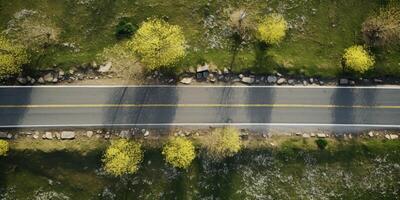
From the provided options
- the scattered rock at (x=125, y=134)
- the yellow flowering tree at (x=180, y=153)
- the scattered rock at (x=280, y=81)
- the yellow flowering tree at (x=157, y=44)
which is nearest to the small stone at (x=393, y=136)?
the scattered rock at (x=280, y=81)

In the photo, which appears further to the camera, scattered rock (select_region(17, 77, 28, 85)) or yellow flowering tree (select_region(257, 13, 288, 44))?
yellow flowering tree (select_region(257, 13, 288, 44))

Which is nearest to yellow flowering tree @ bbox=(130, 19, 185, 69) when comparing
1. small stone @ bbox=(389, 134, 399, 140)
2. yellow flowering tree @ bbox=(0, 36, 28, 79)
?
yellow flowering tree @ bbox=(0, 36, 28, 79)

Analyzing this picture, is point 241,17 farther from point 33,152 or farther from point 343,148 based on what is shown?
point 33,152

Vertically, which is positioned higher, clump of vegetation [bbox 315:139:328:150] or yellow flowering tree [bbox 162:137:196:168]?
clump of vegetation [bbox 315:139:328:150]

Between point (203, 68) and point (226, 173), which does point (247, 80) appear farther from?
point (226, 173)

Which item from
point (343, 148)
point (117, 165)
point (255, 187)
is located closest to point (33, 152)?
point (117, 165)

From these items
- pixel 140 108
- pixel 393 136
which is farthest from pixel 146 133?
pixel 393 136

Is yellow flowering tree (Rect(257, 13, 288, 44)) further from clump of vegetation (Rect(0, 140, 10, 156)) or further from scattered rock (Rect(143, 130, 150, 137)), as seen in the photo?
clump of vegetation (Rect(0, 140, 10, 156))
